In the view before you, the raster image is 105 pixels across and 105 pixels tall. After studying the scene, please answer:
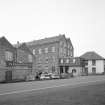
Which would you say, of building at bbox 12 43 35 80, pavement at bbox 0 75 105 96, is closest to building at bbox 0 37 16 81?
building at bbox 12 43 35 80

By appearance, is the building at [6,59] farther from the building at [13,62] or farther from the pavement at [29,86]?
the pavement at [29,86]

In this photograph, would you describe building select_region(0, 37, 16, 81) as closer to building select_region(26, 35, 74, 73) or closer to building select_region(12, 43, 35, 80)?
building select_region(12, 43, 35, 80)

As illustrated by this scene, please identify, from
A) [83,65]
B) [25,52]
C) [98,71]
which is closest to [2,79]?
[25,52]

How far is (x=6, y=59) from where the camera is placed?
36.3 m

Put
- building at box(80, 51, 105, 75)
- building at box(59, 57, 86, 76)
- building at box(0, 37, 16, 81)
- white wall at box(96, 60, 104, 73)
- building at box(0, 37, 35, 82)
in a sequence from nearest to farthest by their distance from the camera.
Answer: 1. building at box(0, 37, 16, 81)
2. building at box(0, 37, 35, 82)
3. building at box(59, 57, 86, 76)
4. white wall at box(96, 60, 104, 73)
5. building at box(80, 51, 105, 75)

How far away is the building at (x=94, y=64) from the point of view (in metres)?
64.0

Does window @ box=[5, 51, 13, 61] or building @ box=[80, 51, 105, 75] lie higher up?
window @ box=[5, 51, 13, 61]

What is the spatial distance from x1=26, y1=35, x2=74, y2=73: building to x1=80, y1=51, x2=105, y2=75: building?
8.98 m

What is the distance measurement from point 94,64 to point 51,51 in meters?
18.6

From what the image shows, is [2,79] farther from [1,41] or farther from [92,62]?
[92,62]

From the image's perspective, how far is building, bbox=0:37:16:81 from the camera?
34.0 metres

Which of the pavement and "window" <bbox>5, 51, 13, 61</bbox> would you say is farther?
"window" <bbox>5, 51, 13, 61</bbox>

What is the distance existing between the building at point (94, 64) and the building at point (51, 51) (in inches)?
353

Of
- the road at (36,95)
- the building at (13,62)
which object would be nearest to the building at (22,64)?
the building at (13,62)
